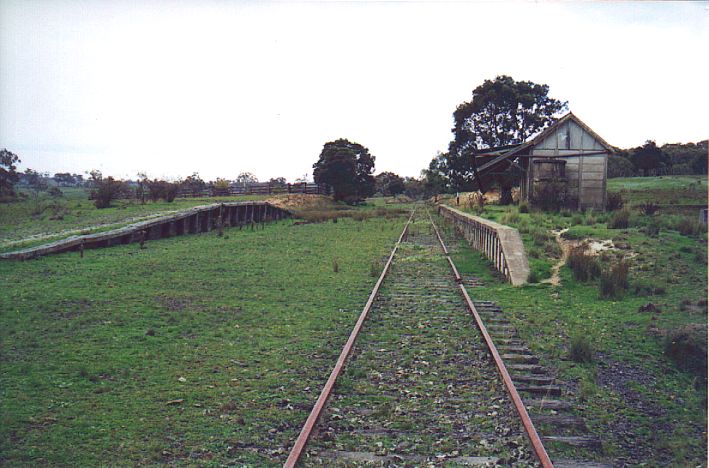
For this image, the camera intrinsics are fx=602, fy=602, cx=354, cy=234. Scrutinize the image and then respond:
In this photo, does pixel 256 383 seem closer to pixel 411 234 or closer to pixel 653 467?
pixel 653 467

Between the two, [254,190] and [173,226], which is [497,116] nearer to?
[254,190]

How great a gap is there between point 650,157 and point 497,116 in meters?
30.1

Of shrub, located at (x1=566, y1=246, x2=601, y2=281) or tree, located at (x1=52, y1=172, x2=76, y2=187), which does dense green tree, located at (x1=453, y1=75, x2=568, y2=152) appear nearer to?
shrub, located at (x1=566, y1=246, x2=601, y2=281)

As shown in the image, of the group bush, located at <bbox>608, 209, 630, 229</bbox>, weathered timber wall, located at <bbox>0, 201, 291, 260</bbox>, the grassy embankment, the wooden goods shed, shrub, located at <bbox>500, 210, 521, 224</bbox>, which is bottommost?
the grassy embankment

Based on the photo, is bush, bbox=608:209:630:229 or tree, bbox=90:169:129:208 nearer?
bush, bbox=608:209:630:229

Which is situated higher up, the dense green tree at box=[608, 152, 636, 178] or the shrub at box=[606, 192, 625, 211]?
the dense green tree at box=[608, 152, 636, 178]

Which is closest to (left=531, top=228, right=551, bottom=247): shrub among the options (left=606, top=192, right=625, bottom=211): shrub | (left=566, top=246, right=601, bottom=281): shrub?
(left=566, top=246, right=601, bottom=281): shrub

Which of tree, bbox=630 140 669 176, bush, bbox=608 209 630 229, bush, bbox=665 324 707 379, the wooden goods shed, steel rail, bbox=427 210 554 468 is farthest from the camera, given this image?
tree, bbox=630 140 669 176

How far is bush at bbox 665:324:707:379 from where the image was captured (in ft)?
22.6

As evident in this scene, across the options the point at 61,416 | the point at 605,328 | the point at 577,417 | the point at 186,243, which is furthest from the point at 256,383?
the point at 186,243

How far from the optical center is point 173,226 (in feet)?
77.6

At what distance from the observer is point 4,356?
270 inches

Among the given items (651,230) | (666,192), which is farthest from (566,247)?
(666,192)

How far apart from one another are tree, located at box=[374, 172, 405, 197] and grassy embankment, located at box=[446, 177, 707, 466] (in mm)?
92302
